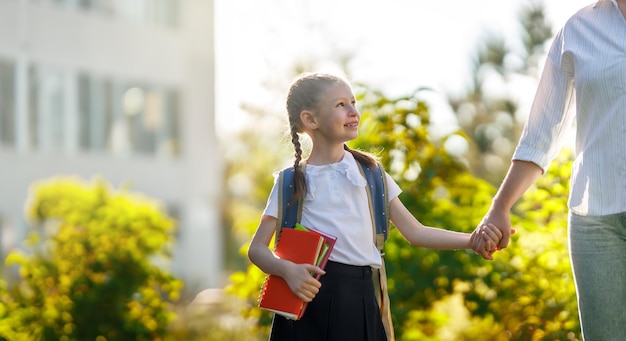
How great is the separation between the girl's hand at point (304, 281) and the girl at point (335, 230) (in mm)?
68

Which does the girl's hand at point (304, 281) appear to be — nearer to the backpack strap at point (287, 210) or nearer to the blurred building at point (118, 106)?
the backpack strap at point (287, 210)

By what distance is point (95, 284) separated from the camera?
6633 millimetres

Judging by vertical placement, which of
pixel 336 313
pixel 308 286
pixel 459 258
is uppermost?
pixel 308 286

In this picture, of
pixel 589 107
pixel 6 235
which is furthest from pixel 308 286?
pixel 6 235

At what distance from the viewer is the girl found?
3.29m

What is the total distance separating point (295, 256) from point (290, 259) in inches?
0.9

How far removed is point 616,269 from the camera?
9.36ft

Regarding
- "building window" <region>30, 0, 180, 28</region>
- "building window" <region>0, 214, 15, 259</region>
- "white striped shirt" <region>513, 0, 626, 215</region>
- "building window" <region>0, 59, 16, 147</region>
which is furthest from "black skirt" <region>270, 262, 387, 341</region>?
"building window" <region>30, 0, 180, 28</region>

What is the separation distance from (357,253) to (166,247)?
423cm

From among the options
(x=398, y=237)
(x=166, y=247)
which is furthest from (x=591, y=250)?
(x=166, y=247)

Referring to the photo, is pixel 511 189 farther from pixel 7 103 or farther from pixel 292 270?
pixel 7 103

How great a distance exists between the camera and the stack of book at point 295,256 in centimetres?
317

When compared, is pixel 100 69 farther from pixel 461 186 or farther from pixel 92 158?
pixel 461 186

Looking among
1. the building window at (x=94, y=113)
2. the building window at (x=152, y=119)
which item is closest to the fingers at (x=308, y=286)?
the building window at (x=94, y=113)
